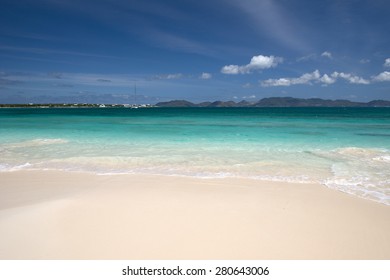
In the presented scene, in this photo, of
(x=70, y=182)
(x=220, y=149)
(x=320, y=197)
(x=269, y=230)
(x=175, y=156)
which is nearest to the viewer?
(x=269, y=230)

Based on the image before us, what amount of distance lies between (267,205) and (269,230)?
1.02 metres

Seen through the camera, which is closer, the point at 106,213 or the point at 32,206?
the point at 106,213

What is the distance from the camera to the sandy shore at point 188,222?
328cm

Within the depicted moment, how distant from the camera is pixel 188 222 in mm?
4062

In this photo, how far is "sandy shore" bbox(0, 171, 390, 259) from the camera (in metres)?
3.28

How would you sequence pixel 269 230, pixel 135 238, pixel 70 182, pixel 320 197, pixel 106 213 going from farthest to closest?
1. pixel 70 182
2. pixel 320 197
3. pixel 106 213
4. pixel 269 230
5. pixel 135 238

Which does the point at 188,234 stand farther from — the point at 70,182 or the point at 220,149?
the point at 220,149
